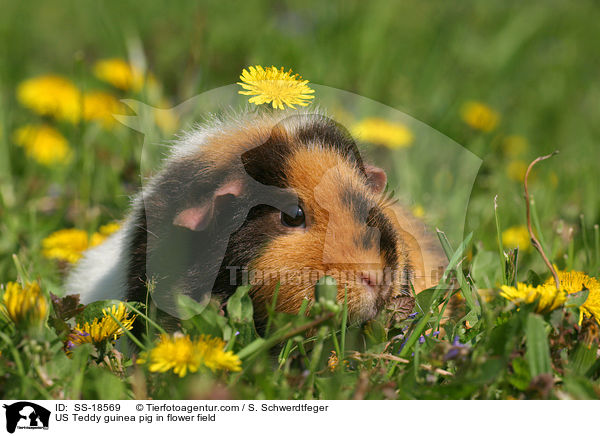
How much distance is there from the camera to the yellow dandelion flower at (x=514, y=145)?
5.15m

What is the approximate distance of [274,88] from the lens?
96.3 inches

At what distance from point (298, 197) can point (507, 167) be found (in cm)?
304

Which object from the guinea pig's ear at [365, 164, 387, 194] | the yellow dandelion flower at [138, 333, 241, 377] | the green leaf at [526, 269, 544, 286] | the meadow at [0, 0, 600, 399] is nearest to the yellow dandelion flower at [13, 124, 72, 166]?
the meadow at [0, 0, 600, 399]

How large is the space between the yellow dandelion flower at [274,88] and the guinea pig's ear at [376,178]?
389mm

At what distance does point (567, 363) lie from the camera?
2.19 meters

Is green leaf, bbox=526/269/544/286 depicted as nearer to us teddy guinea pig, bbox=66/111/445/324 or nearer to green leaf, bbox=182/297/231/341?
us teddy guinea pig, bbox=66/111/445/324

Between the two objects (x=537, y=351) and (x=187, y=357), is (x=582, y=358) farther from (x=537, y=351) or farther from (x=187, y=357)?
(x=187, y=357)

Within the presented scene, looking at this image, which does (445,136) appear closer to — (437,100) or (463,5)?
(437,100)

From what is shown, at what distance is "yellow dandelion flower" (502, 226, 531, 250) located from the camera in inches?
152

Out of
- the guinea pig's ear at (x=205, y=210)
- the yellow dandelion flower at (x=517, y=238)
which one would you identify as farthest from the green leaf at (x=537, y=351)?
the yellow dandelion flower at (x=517, y=238)

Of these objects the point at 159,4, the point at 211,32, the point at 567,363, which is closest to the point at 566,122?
the point at 211,32

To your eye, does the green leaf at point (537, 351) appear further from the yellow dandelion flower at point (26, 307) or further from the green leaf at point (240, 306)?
the yellow dandelion flower at point (26, 307)
